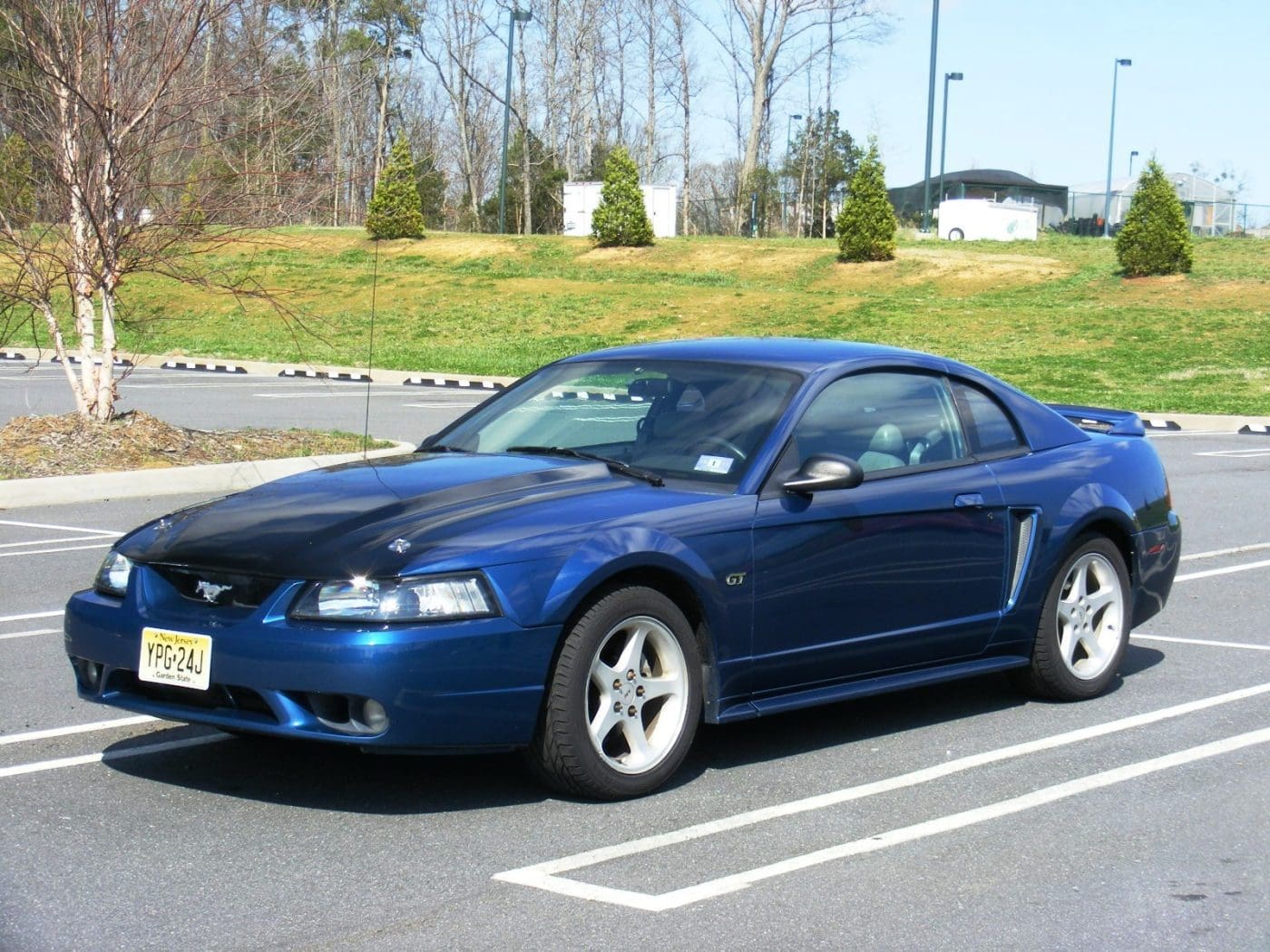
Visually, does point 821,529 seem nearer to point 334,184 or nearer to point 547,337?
point 334,184

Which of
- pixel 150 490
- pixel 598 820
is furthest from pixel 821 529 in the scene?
pixel 150 490

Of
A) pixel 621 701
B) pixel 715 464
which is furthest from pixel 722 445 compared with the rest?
pixel 621 701

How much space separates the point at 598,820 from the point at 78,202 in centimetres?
1127

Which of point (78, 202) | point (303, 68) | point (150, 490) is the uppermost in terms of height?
point (303, 68)

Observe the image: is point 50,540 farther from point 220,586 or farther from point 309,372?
point 309,372

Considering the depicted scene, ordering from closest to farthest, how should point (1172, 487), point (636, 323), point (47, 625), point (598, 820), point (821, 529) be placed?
point (598, 820)
point (821, 529)
point (47, 625)
point (1172, 487)
point (636, 323)

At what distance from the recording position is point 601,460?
6.15 metres

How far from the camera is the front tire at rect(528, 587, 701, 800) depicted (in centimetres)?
524

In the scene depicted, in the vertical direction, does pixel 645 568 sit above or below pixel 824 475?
below

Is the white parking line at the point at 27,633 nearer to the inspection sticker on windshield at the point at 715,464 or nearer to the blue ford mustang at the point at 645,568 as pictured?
the blue ford mustang at the point at 645,568

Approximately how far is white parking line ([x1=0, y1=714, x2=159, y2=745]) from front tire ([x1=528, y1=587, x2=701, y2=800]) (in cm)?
173

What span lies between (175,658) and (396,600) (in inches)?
30.9

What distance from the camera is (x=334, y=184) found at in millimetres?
15992

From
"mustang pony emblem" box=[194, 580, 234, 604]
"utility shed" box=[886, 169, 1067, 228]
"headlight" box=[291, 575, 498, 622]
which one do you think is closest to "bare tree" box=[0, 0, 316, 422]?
"mustang pony emblem" box=[194, 580, 234, 604]
